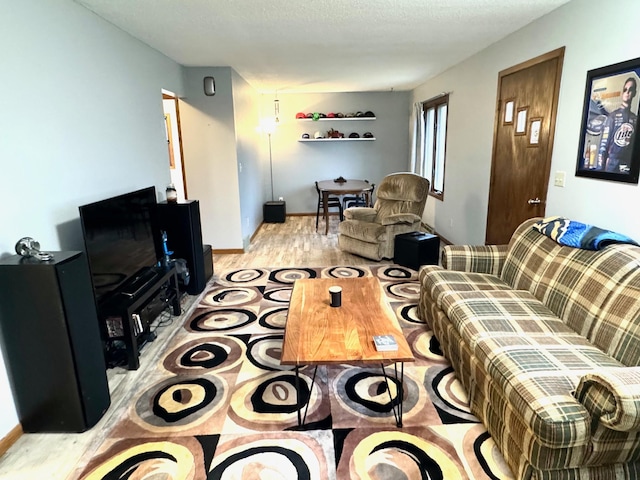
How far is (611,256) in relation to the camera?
2.12 m

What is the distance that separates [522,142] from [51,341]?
12.0 ft

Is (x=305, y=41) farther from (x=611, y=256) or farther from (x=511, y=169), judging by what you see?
(x=611, y=256)

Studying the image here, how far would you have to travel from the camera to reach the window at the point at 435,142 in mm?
5898

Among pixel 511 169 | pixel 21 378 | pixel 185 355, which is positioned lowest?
pixel 185 355

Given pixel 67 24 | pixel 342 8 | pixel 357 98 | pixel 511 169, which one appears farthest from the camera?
pixel 357 98

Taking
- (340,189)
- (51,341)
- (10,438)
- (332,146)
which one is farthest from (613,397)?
(332,146)

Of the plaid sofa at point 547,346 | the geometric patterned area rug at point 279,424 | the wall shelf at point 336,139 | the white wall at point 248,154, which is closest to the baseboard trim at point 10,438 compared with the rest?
the geometric patterned area rug at point 279,424

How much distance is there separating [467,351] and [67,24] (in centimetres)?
311

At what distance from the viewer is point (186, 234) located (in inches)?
148

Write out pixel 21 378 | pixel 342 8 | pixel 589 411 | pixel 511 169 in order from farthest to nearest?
pixel 511 169
pixel 342 8
pixel 21 378
pixel 589 411

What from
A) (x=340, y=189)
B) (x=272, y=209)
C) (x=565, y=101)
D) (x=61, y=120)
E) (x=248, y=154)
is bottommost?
(x=272, y=209)

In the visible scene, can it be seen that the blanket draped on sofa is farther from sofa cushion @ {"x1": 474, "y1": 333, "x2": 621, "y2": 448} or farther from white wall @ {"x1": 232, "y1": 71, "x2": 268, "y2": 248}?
white wall @ {"x1": 232, "y1": 71, "x2": 268, "y2": 248}

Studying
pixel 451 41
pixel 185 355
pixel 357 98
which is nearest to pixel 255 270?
pixel 185 355

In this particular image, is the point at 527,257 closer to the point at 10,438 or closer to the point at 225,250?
the point at 10,438
